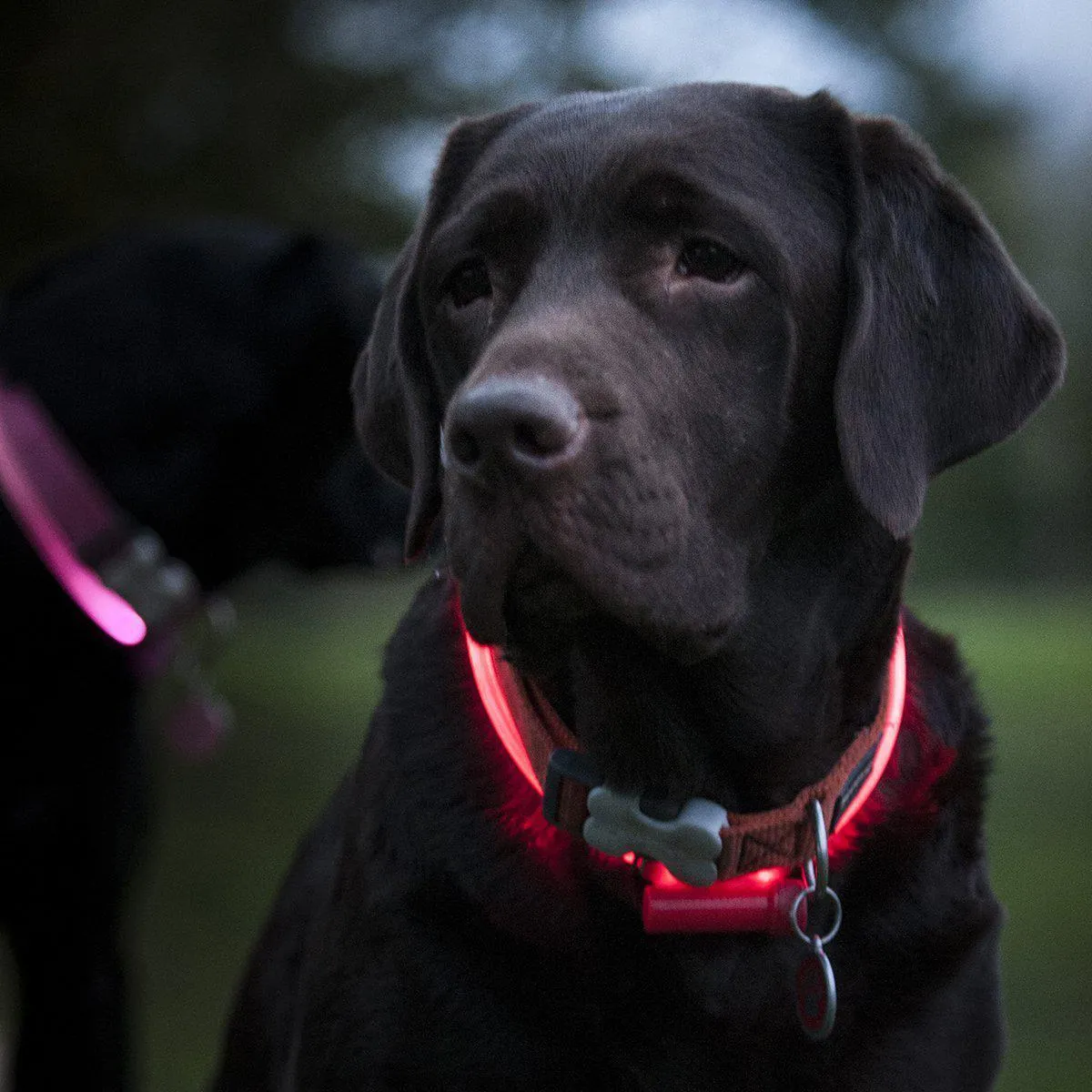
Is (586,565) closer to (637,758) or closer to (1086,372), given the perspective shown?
(637,758)

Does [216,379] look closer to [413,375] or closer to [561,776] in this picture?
[413,375]

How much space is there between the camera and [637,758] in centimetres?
224

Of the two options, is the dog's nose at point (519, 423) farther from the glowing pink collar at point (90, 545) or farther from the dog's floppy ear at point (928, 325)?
the glowing pink collar at point (90, 545)

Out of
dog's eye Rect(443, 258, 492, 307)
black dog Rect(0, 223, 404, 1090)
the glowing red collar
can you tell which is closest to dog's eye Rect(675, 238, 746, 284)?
dog's eye Rect(443, 258, 492, 307)

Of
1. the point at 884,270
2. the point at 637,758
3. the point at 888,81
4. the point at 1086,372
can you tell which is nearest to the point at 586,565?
the point at 637,758

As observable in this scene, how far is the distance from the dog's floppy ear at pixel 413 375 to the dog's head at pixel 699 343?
0.03 metres

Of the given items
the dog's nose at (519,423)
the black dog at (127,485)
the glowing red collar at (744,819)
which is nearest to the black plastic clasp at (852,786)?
the glowing red collar at (744,819)

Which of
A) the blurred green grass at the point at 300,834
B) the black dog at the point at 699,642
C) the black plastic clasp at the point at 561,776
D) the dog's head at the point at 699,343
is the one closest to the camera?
the dog's head at the point at 699,343

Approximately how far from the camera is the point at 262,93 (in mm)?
7105

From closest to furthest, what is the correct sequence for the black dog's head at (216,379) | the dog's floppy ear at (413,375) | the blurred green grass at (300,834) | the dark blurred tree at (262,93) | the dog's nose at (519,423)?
the dog's nose at (519,423) < the dog's floppy ear at (413,375) < the black dog's head at (216,379) < the blurred green grass at (300,834) < the dark blurred tree at (262,93)

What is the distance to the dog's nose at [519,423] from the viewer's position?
1.84m

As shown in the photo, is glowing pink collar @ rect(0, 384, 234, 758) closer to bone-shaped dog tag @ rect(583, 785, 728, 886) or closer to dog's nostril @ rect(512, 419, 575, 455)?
bone-shaped dog tag @ rect(583, 785, 728, 886)

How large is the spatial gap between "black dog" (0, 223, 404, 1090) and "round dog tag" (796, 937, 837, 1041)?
2.24m

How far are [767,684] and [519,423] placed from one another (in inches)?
26.2
